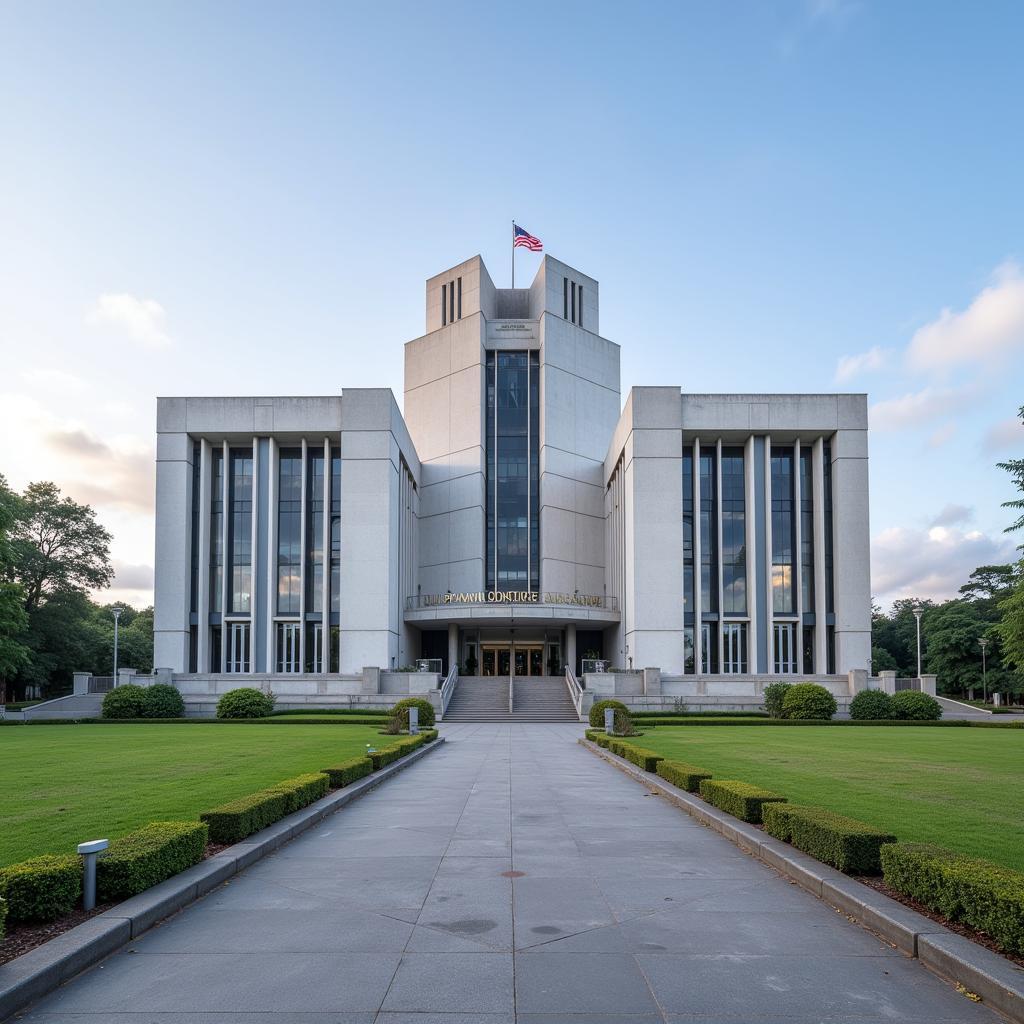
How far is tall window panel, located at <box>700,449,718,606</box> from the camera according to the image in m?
49.1

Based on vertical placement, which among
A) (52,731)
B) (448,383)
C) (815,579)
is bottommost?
(52,731)

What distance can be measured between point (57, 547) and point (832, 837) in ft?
213

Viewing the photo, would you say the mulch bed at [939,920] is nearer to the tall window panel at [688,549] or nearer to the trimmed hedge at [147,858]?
the trimmed hedge at [147,858]

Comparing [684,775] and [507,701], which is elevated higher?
[684,775]

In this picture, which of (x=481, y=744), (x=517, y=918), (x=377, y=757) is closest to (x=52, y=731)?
(x=481, y=744)

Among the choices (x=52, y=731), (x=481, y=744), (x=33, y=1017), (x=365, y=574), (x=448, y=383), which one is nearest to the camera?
(x=33, y=1017)

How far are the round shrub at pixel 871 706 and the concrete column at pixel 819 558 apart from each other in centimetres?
998

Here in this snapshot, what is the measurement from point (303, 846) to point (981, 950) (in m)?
7.33

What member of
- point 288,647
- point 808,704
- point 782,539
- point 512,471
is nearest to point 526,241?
point 512,471

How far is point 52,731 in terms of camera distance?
30438mm

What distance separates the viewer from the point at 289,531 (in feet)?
163

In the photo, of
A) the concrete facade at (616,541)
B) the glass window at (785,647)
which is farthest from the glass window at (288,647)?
the glass window at (785,647)

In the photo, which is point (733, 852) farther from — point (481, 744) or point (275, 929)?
point (481, 744)

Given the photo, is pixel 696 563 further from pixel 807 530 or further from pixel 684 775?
pixel 684 775
